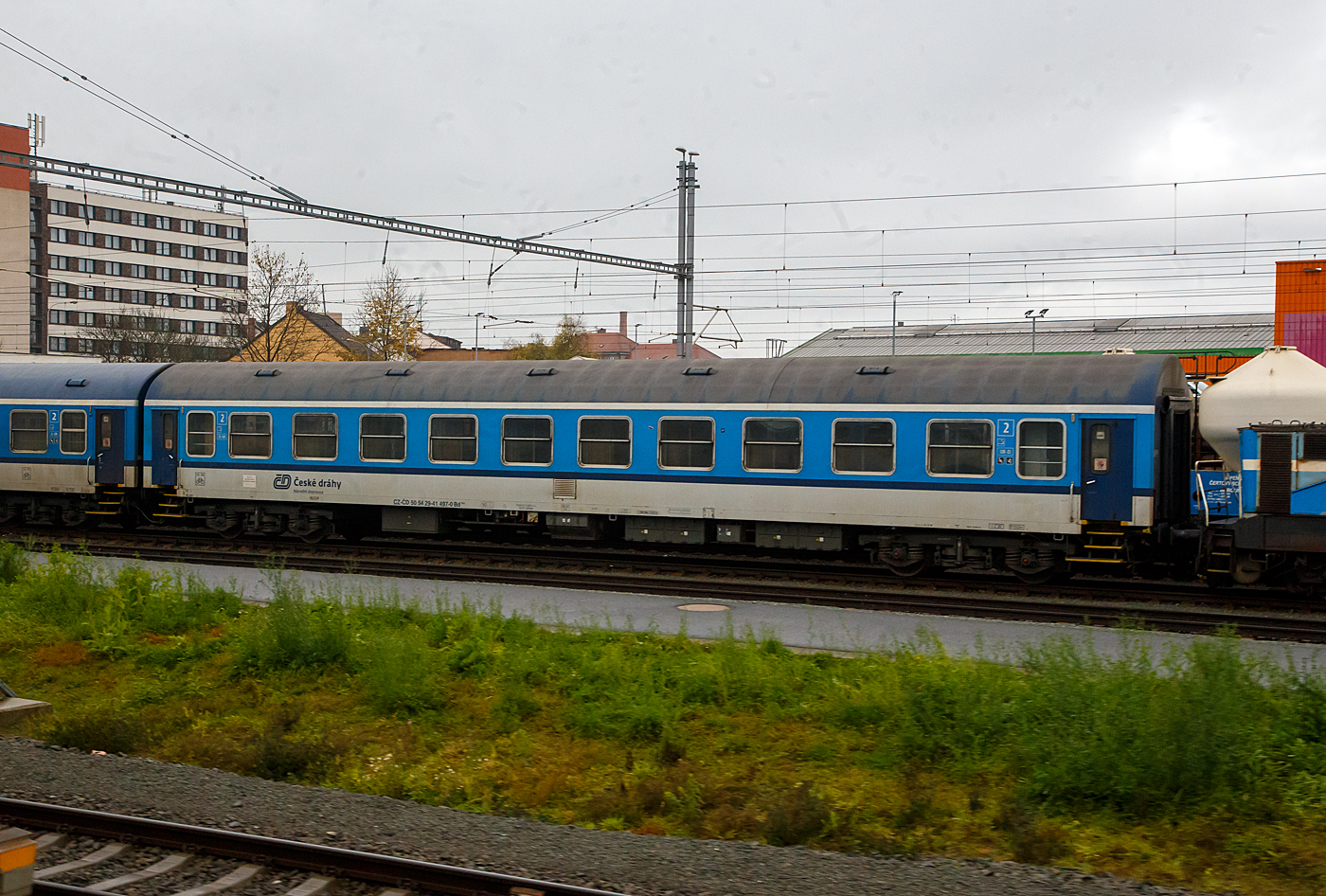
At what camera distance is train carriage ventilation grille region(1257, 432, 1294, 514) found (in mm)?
14266

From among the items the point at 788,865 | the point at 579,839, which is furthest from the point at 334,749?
the point at 788,865

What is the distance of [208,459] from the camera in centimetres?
2161

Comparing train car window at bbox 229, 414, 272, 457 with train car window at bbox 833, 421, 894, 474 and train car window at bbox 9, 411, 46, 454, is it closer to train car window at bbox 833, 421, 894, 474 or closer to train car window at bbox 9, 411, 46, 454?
train car window at bbox 9, 411, 46, 454

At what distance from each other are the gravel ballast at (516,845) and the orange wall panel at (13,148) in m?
76.3

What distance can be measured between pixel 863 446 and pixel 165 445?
14185 millimetres

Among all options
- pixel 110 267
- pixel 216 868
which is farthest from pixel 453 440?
pixel 110 267

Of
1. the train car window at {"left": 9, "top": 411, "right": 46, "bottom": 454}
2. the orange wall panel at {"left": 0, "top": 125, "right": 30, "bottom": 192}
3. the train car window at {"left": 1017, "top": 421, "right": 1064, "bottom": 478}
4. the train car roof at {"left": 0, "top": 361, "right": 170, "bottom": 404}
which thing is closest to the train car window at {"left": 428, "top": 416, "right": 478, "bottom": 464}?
the train car roof at {"left": 0, "top": 361, "right": 170, "bottom": 404}

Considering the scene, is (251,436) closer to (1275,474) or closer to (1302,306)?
(1275,474)

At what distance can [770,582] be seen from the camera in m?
17.1

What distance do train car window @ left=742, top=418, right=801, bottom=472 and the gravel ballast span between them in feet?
35.2

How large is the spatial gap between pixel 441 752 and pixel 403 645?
1.92 m

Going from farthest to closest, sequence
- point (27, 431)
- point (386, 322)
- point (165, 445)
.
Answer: point (386, 322)
point (27, 431)
point (165, 445)

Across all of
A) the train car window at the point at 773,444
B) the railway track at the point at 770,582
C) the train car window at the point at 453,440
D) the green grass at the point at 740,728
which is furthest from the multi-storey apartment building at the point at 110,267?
the green grass at the point at 740,728

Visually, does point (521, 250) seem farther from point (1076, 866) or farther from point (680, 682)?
point (1076, 866)
